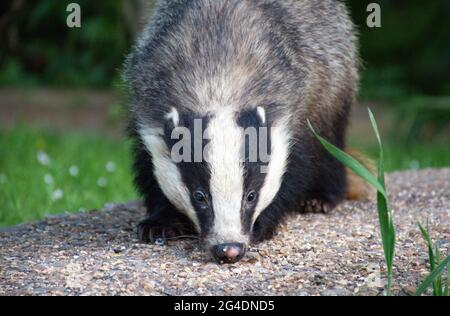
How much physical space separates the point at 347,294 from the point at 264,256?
739mm

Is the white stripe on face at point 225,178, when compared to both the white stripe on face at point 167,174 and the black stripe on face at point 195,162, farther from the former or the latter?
the white stripe on face at point 167,174

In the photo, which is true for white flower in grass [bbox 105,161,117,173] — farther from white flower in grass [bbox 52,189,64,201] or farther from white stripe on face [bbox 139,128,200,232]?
white stripe on face [bbox 139,128,200,232]

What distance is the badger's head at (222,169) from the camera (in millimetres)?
4008

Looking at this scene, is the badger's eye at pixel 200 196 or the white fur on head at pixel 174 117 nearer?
the badger's eye at pixel 200 196

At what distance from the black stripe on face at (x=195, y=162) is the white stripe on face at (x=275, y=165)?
274 mm

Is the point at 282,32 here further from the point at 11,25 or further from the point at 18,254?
the point at 11,25

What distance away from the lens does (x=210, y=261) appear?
411 cm

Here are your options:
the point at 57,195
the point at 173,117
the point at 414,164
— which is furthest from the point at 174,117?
the point at 414,164

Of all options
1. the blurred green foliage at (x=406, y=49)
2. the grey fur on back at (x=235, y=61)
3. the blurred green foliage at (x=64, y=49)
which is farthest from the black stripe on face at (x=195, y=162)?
the blurred green foliage at (x=64, y=49)

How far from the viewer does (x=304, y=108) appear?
4.88 metres

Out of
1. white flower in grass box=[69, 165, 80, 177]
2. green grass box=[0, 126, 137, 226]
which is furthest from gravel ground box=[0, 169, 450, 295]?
white flower in grass box=[69, 165, 80, 177]

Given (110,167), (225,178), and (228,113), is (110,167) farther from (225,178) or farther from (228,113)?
(225,178)

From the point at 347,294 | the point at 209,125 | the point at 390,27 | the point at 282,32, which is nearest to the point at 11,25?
the point at 390,27

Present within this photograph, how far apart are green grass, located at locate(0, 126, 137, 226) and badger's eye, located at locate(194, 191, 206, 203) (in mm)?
2207
